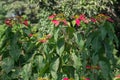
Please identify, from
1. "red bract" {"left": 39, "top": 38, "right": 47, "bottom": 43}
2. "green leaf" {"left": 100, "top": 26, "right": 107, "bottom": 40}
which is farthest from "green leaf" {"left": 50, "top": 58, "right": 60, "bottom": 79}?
"green leaf" {"left": 100, "top": 26, "right": 107, "bottom": 40}

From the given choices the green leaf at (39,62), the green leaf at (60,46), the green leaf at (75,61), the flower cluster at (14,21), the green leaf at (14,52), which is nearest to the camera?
the green leaf at (60,46)

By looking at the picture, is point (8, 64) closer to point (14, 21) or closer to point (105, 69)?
point (14, 21)

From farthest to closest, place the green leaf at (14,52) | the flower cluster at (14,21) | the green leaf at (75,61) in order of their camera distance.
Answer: the flower cluster at (14,21)
the green leaf at (14,52)
the green leaf at (75,61)

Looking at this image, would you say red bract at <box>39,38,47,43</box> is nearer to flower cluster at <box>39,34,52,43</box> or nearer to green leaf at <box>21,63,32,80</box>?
flower cluster at <box>39,34,52,43</box>

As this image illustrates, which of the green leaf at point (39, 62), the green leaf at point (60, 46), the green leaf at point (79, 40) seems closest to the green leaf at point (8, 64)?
the green leaf at point (39, 62)

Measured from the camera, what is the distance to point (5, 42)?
4609 millimetres

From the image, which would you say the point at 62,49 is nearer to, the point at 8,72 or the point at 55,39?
the point at 55,39

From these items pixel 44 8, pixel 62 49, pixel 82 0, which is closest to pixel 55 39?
pixel 62 49

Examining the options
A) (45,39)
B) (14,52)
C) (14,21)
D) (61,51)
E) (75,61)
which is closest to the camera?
(61,51)

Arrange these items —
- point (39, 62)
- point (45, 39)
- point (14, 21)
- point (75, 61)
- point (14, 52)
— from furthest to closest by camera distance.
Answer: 1. point (14, 21)
2. point (14, 52)
3. point (39, 62)
4. point (45, 39)
5. point (75, 61)

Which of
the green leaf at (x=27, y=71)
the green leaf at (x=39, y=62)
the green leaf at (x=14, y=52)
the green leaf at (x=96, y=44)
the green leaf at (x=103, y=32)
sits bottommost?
the green leaf at (x=27, y=71)

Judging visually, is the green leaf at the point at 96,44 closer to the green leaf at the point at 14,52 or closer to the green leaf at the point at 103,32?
the green leaf at the point at 103,32

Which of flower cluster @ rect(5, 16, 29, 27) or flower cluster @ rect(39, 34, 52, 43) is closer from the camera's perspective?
flower cluster @ rect(39, 34, 52, 43)

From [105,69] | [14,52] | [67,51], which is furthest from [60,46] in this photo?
[14,52]
